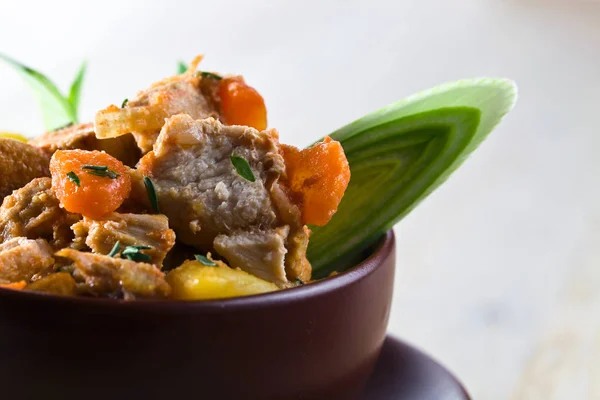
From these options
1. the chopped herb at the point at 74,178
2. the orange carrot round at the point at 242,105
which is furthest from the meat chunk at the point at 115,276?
the orange carrot round at the point at 242,105

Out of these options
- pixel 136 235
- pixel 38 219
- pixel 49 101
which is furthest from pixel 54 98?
pixel 136 235

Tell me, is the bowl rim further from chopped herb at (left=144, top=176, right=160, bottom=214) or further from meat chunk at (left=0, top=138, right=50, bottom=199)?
meat chunk at (left=0, top=138, right=50, bottom=199)

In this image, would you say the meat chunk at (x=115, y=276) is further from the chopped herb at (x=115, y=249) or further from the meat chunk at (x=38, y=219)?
the meat chunk at (x=38, y=219)

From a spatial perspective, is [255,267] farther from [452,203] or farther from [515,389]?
[452,203]

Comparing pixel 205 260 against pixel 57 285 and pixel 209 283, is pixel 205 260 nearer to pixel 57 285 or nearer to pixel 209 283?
pixel 209 283

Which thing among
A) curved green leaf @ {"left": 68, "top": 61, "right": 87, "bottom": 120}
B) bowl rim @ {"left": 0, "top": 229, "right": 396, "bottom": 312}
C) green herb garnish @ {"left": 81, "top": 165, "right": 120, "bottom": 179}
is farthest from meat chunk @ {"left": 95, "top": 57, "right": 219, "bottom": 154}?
curved green leaf @ {"left": 68, "top": 61, "right": 87, "bottom": 120}

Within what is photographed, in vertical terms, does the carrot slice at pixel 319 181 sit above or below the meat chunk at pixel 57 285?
above
